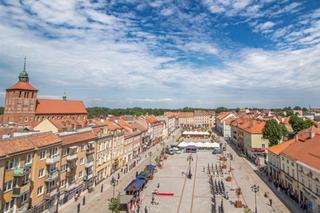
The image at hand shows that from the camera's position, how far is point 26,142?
2711 centimetres

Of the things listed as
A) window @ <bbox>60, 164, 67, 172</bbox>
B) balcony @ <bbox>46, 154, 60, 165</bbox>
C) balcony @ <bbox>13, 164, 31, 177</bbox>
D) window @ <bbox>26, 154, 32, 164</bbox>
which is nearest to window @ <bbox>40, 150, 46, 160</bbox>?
balcony @ <bbox>46, 154, 60, 165</bbox>

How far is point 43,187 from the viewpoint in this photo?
29453mm

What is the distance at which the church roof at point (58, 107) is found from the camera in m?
78.4

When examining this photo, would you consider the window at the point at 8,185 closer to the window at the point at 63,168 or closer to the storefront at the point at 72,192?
the window at the point at 63,168

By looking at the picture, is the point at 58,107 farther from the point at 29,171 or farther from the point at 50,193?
the point at 29,171

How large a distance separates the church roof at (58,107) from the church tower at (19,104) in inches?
116

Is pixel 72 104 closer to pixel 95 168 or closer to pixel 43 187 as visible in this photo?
pixel 95 168

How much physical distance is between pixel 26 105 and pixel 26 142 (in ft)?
175

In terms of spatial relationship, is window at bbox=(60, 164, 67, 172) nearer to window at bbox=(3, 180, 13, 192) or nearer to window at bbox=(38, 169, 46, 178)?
window at bbox=(38, 169, 46, 178)

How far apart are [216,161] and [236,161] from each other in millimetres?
5153

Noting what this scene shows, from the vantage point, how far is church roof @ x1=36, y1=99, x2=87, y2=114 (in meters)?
78.4

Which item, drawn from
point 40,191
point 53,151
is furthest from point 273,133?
point 40,191

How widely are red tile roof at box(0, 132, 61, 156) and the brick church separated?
147ft

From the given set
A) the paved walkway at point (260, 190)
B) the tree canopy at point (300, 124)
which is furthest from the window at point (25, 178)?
the tree canopy at point (300, 124)
